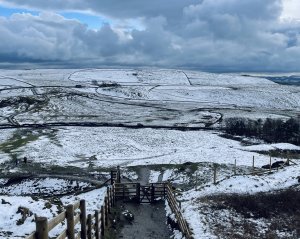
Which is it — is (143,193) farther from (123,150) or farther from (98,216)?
(123,150)

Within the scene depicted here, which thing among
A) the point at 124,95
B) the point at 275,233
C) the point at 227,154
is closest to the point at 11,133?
the point at 227,154

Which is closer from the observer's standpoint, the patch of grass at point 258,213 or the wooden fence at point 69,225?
the wooden fence at point 69,225

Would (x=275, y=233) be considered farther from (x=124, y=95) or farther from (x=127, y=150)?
(x=124, y=95)

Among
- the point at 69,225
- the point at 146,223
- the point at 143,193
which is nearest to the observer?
the point at 69,225

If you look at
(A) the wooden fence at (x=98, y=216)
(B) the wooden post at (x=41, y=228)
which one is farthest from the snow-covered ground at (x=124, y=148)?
(B) the wooden post at (x=41, y=228)

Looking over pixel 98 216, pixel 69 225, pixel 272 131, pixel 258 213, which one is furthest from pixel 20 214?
pixel 272 131

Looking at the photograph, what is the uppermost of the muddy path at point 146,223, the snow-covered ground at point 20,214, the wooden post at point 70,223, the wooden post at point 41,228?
the wooden post at point 41,228

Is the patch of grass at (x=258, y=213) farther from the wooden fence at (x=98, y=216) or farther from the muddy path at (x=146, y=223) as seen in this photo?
the muddy path at (x=146, y=223)

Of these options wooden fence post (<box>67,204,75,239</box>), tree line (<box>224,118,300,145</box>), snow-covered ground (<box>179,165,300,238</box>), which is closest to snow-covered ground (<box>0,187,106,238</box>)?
snow-covered ground (<box>179,165,300,238</box>)

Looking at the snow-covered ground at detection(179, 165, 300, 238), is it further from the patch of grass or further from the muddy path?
the muddy path

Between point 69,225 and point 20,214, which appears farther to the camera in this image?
point 20,214

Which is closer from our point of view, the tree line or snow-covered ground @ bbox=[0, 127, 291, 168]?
snow-covered ground @ bbox=[0, 127, 291, 168]

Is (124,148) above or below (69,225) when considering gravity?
below
